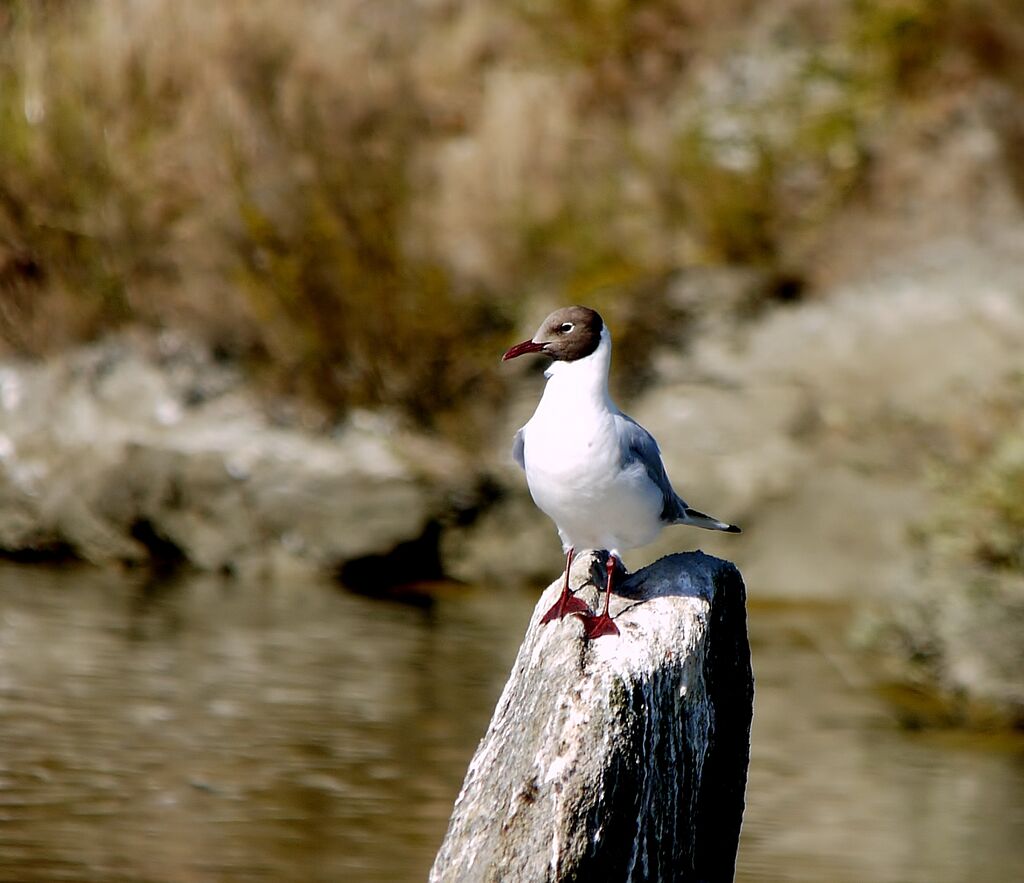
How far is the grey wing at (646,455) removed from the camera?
14.1ft

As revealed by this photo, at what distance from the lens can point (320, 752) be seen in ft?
25.0

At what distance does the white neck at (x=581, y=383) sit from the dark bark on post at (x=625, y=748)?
0.56 metres

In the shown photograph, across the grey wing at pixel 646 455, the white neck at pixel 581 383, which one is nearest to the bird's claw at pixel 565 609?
the grey wing at pixel 646 455

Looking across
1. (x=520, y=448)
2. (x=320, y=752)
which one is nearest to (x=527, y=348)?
(x=520, y=448)

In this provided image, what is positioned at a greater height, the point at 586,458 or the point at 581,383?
the point at 581,383

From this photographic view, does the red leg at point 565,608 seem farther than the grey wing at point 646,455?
Yes

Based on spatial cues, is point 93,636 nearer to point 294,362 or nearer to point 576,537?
point 294,362

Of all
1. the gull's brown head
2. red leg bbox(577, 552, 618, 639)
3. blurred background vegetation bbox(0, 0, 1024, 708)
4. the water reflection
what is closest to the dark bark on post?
red leg bbox(577, 552, 618, 639)

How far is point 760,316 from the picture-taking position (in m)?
13.4

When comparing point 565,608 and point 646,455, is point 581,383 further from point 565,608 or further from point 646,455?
point 565,608

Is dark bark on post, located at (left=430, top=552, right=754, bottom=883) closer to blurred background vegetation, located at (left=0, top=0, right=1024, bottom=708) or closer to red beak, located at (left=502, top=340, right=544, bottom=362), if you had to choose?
red beak, located at (left=502, top=340, right=544, bottom=362)

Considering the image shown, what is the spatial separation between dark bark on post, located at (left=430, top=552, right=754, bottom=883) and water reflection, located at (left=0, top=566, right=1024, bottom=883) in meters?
1.88

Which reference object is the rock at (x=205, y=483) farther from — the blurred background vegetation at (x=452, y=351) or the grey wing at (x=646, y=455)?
the grey wing at (x=646, y=455)

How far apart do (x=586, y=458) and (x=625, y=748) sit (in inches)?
27.7
